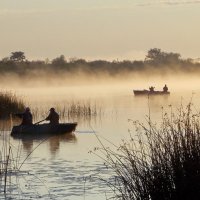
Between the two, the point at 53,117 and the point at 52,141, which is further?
the point at 53,117

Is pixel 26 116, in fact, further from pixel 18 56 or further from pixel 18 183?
pixel 18 56

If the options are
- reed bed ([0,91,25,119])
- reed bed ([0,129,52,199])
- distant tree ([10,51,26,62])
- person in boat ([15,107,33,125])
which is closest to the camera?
reed bed ([0,129,52,199])

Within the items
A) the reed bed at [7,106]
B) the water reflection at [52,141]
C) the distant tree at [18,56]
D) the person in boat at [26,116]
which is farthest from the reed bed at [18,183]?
the distant tree at [18,56]

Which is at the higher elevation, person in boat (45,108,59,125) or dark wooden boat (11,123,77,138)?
person in boat (45,108,59,125)

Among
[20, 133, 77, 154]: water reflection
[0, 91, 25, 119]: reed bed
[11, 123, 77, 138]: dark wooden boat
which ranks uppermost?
[0, 91, 25, 119]: reed bed

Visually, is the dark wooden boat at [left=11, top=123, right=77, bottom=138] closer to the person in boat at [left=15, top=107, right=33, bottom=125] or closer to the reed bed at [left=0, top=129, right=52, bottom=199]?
the person in boat at [left=15, top=107, right=33, bottom=125]

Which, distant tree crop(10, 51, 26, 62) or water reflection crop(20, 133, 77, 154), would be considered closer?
water reflection crop(20, 133, 77, 154)

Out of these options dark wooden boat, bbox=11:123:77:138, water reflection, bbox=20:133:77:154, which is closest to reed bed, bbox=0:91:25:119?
dark wooden boat, bbox=11:123:77:138

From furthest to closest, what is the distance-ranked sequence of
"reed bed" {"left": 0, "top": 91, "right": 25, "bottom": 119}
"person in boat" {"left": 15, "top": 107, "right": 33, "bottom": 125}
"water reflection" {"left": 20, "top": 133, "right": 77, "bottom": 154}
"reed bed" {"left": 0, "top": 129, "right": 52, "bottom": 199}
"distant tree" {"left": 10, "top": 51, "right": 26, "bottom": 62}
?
1. "distant tree" {"left": 10, "top": 51, "right": 26, "bottom": 62}
2. "reed bed" {"left": 0, "top": 91, "right": 25, "bottom": 119}
3. "person in boat" {"left": 15, "top": 107, "right": 33, "bottom": 125}
4. "water reflection" {"left": 20, "top": 133, "right": 77, "bottom": 154}
5. "reed bed" {"left": 0, "top": 129, "right": 52, "bottom": 199}

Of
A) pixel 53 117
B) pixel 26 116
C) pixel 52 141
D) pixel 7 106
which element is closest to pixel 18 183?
pixel 52 141

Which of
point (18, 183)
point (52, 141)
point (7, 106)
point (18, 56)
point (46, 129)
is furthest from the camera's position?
point (18, 56)

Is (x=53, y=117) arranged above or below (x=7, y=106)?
below

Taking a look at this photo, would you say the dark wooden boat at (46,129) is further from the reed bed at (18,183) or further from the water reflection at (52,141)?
the reed bed at (18,183)

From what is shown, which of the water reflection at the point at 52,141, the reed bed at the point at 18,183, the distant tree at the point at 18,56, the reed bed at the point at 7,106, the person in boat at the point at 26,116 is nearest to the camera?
the reed bed at the point at 18,183
